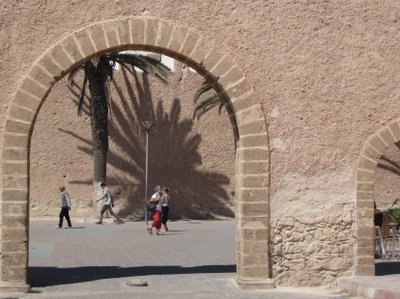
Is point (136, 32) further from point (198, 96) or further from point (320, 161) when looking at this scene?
point (198, 96)

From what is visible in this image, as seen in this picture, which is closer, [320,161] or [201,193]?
[320,161]

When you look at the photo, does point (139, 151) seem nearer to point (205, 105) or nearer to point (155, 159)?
point (155, 159)

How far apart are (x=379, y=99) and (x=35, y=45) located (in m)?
4.32

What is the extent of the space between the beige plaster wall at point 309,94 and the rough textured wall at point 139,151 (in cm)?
1455

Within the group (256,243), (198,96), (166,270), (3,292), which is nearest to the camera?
(3,292)

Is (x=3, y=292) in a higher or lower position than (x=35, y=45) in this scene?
lower

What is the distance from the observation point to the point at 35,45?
8.87 m

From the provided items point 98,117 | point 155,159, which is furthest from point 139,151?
point 98,117

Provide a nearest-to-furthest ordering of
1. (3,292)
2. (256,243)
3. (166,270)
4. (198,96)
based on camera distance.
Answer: (3,292) → (256,243) → (166,270) → (198,96)

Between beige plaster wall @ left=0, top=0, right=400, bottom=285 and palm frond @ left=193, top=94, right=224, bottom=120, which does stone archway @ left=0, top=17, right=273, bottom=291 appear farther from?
palm frond @ left=193, top=94, right=224, bottom=120

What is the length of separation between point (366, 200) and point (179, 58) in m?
2.92

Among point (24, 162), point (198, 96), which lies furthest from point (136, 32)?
point (198, 96)

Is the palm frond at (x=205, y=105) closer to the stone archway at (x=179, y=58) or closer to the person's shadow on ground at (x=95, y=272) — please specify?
the person's shadow on ground at (x=95, y=272)

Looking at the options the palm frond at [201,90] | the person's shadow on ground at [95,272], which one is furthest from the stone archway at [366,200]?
the palm frond at [201,90]
